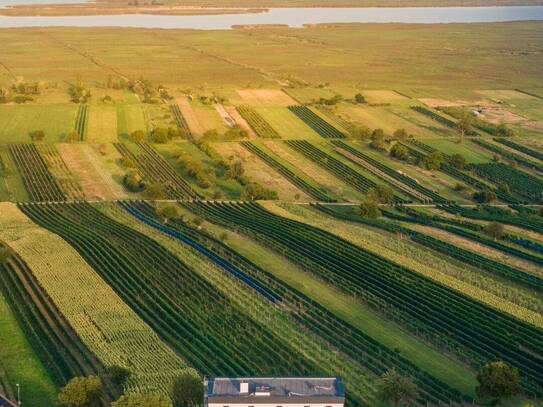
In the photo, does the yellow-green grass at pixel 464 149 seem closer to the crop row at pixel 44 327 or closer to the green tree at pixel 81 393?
the crop row at pixel 44 327

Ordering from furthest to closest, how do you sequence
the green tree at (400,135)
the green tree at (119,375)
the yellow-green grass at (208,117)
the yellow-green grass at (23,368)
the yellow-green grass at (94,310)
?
1. the yellow-green grass at (208,117)
2. the green tree at (400,135)
3. the yellow-green grass at (94,310)
4. the green tree at (119,375)
5. the yellow-green grass at (23,368)

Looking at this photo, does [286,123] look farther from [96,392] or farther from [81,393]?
[81,393]

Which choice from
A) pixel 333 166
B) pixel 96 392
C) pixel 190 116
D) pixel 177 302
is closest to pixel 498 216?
pixel 333 166

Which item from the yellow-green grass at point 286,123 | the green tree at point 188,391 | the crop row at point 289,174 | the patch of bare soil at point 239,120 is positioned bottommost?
the crop row at point 289,174

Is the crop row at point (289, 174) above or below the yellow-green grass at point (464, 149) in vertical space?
Result: below

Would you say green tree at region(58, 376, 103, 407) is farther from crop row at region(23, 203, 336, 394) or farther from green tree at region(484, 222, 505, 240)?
green tree at region(484, 222, 505, 240)

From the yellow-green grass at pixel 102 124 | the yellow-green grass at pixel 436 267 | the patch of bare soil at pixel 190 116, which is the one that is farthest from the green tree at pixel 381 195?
the yellow-green grass at pixel 102 124

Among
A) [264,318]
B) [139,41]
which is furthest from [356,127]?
[139,41]

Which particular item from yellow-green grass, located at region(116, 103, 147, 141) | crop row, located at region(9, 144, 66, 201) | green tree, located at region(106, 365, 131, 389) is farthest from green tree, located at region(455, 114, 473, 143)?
green tree, located at region(106, 365, 131, 389)
